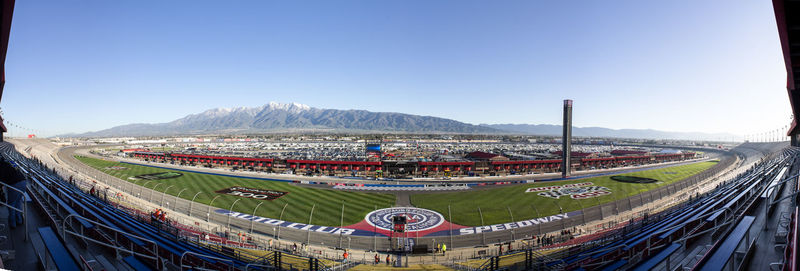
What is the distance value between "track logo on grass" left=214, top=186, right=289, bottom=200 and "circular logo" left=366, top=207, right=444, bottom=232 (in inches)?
587

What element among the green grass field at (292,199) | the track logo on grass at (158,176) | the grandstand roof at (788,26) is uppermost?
the grandstand roof at (788,26)

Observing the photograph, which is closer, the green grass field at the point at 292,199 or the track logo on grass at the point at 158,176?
the green grass field at the point at 292,199

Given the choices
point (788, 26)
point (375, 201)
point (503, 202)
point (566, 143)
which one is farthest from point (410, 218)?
point (566, 143)

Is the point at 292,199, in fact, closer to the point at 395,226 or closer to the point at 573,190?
the point at 395,226

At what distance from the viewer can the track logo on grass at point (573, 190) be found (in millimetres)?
39594

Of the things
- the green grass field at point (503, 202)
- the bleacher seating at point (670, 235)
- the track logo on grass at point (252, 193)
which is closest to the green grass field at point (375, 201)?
the green grass field at point (503, 202)

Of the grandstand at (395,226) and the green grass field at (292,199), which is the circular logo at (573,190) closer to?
the grandstand at (395,226)

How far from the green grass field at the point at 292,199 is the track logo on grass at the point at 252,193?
113 centimetres

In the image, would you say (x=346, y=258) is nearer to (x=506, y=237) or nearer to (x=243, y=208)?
(x=506, y=237)

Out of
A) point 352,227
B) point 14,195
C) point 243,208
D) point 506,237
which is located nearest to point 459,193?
point 506,237

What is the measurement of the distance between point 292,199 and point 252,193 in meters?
6.74

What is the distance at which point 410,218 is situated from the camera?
30.4 m

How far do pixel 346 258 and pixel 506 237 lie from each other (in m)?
13.8

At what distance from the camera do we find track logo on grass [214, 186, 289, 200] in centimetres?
3741
